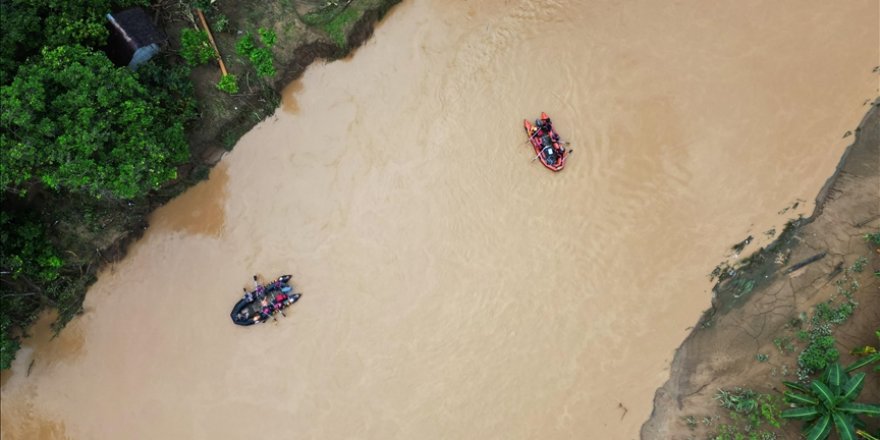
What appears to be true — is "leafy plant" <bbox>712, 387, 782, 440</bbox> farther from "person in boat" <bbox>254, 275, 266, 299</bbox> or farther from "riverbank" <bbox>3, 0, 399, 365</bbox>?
"riverbank" <bbox>3, 0, 399, 365</bbox>

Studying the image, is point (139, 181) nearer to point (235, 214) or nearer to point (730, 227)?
point (235, 214)

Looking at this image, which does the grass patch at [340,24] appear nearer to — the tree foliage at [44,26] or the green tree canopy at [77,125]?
the green tree canopy at [77,125]

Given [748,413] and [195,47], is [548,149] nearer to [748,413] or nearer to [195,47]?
[748,413]

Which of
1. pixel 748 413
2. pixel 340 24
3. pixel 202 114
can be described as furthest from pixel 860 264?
pixel 202 114

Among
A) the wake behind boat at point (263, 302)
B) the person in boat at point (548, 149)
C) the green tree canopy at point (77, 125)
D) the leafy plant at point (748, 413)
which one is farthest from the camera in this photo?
the wake behind boat at point (263, 302)

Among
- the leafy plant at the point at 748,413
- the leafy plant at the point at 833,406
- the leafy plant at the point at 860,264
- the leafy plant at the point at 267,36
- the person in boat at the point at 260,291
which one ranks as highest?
the leafy plant at the point at 267,36

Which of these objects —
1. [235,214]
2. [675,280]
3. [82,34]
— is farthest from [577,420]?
[82,34]

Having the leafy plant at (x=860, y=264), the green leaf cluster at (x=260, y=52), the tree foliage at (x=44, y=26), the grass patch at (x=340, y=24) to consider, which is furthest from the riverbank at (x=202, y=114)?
the leafy plant at (x=860, y=264)
